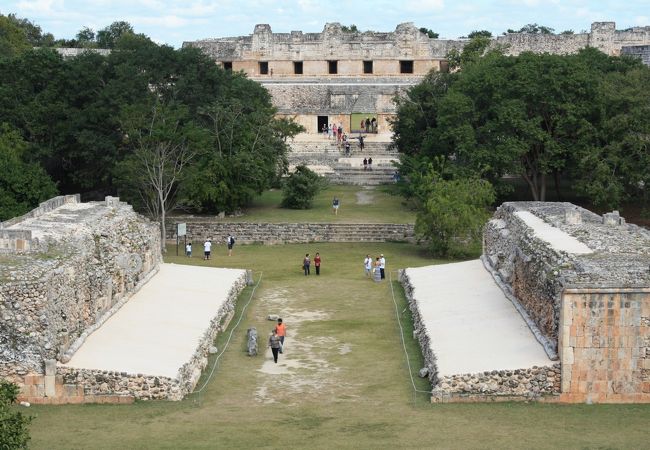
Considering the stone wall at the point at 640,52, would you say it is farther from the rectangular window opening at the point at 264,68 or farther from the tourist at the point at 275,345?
the tourist at the point at 275,345

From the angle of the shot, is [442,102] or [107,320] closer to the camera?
[107,320]

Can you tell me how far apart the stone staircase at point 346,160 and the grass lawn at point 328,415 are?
19.3m

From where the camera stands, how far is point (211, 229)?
33.9 meters

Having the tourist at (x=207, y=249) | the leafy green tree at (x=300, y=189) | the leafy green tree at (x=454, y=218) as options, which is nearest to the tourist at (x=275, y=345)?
the tourist at (x=207, y=249)

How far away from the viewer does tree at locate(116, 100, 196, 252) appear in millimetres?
32531

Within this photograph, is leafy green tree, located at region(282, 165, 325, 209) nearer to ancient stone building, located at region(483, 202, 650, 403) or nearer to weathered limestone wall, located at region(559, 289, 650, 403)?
ancient stone building, located at region(483, 202, 650, 403)

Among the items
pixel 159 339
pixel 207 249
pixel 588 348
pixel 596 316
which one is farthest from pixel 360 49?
pixel 588 348

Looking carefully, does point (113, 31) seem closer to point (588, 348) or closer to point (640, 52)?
point (640, 52)

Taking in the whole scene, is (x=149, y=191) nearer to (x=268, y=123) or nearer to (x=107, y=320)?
(x=268, y=123)

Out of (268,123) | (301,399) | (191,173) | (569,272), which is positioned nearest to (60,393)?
(301,399)

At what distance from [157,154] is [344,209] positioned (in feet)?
20.9

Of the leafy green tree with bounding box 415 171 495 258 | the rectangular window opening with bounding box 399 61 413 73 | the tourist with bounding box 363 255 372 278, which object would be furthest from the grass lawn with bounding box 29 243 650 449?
the rectangular window opening with bounding box 399 61 413 73

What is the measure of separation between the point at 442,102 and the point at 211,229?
7.80 meters

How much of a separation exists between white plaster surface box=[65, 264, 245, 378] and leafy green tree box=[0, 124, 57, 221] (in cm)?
655
